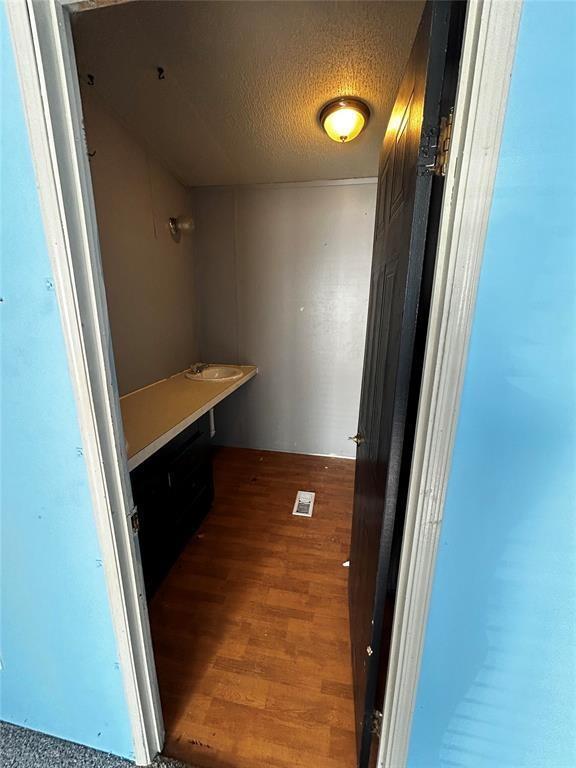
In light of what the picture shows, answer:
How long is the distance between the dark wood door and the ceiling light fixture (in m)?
0.86

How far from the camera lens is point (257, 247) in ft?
9.20

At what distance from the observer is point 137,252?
2006 millimetres

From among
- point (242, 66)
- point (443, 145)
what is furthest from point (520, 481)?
point (242, 66)

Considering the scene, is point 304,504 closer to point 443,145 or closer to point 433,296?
point 433,296

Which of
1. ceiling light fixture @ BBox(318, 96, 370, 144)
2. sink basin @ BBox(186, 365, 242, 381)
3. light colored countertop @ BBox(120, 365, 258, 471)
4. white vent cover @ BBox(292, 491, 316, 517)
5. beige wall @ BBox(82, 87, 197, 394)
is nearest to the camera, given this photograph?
light colored countertop @ BBox(120, 365, 258, 471)

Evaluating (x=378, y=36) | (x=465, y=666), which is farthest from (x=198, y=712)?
(x=378, y=36)

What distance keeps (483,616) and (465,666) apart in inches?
6.1

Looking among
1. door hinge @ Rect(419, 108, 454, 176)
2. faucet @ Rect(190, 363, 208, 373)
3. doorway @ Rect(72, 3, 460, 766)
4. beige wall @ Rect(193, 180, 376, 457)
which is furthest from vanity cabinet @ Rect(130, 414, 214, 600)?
door hinge @ Rect(419, 108, 454, 176)

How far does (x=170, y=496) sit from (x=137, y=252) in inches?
61.6

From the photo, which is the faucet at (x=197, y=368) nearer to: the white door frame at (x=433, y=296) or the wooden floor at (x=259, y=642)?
the wooden floor at (x=259, y=642)

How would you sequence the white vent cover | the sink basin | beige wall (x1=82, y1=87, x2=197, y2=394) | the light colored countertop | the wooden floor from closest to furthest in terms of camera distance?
1. the wooden floor
2. the light colored countertop
3. beige wall (x1=82, y1=87, x2=197, y2=394)
4. the white vent cover
5. the sink basin

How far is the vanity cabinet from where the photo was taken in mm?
1453

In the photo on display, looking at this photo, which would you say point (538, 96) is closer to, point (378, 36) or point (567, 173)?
point (567, 173)

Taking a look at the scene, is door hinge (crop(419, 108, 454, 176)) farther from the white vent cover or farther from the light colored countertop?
the white vent cover
